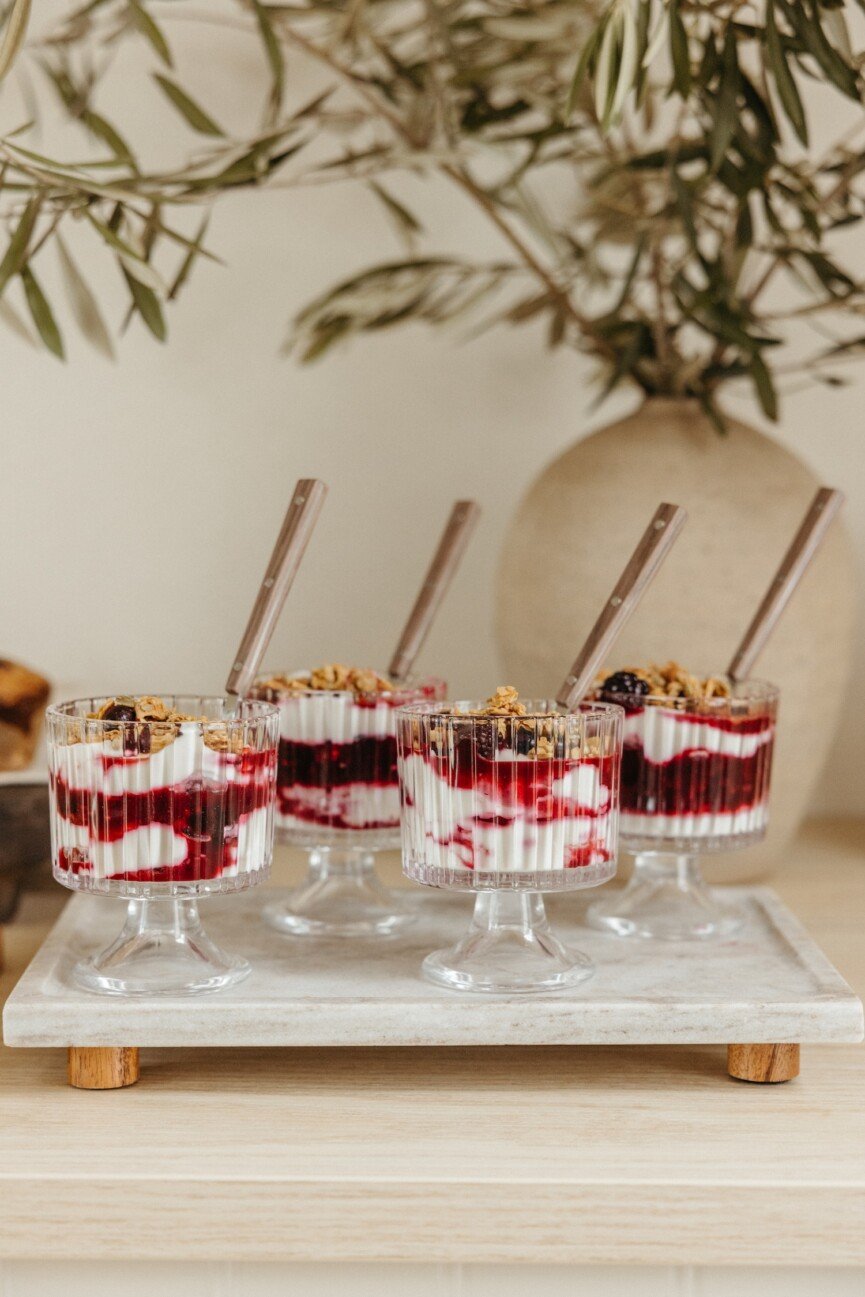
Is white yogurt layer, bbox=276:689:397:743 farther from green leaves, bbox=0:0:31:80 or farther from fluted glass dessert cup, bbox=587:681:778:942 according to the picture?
green leaves, bbox=0:0:31:80

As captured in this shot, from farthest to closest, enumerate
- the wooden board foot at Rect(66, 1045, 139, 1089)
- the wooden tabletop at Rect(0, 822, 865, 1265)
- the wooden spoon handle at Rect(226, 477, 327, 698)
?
the wooden spoon handle at Rect(226, 477, 327, 698)
the wooden board foot at Rect(66, 1045, 139, 1089)
the wooden tabletop at Rect(0, 822, 865, 1265)

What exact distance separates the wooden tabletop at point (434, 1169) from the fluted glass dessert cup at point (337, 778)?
18cm

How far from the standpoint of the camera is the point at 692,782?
3.20ft

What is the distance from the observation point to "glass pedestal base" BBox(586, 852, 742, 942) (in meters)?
0.98

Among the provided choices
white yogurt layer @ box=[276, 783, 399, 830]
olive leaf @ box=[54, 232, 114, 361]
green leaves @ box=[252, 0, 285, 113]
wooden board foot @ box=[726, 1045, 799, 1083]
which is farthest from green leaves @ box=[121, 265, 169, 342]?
wooden board foot @ box=[726, 1045, 799, 1083]

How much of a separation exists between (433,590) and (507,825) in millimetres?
289

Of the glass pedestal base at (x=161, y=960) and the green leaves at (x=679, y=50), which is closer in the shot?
the glass pedestal base at (x=161, y=960)

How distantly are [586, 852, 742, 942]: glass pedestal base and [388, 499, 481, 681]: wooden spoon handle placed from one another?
22 centimetres

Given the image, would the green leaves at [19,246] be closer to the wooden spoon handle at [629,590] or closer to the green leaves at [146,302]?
the green leaves at [146,302]

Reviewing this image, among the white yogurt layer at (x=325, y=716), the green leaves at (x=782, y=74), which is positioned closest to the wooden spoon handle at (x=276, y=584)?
the white yogurt layer at (x=325, y=716)

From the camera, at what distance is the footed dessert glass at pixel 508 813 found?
82 centimetres

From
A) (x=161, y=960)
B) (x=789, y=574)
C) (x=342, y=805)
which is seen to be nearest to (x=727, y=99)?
(x=789, y=574)

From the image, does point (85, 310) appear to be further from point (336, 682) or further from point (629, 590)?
point (629, 590)

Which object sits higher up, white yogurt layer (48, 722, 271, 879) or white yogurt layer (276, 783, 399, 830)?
white yogurt layer (48, 722, 271, 879)
